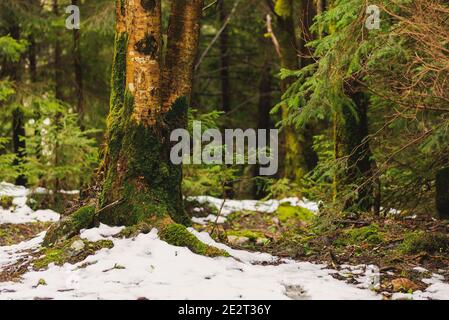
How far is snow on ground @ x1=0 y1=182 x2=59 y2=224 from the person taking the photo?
1093 cm

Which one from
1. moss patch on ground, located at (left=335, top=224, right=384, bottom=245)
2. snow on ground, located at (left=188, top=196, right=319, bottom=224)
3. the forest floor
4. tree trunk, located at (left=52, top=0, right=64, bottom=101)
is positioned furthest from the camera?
tree trunk, located at (left=52, top=0, right=64, bottom=101)

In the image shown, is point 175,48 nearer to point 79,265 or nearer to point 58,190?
point 79,265

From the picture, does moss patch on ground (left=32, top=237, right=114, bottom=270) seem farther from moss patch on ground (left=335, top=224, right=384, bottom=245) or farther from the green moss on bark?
moss patch on ground (left=335, top=224, right=384, bottom=245)

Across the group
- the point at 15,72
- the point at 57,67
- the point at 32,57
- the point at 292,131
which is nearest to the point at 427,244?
the point at 292,131

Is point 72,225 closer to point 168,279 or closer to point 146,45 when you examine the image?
point 168,279

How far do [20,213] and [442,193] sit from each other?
8515 millimetres

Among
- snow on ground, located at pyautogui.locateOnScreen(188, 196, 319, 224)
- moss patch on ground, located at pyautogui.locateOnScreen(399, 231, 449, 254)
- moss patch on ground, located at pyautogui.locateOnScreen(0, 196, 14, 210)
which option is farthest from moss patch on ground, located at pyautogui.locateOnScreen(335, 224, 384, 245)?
moss patch on ground, located at pyautogui.locateOnScreen(0, 196, 14, 210)

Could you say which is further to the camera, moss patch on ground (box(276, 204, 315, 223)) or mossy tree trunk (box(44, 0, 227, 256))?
moss patch on ground (box(276, 204, 315, 223))

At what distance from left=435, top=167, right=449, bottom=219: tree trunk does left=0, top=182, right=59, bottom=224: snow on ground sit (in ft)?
25.0

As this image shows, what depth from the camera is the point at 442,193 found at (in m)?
8.51

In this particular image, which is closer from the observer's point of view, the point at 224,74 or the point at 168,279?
the point at 168,279

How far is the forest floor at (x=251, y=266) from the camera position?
5.16 m

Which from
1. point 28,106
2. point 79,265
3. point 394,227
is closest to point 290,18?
point 28,106
